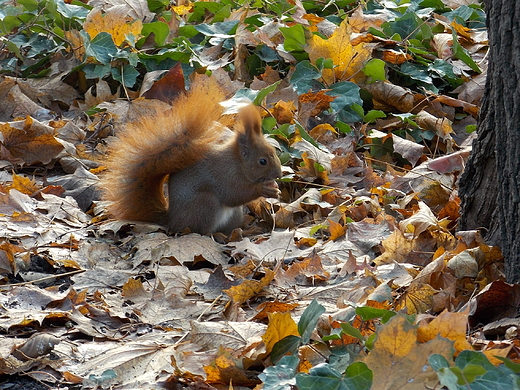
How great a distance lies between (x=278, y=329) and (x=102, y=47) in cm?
251

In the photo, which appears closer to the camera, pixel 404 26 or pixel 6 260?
pixel 6 260

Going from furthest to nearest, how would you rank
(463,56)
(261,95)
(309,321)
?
1. (463,56)
2. (261,95)
3. (309,321)

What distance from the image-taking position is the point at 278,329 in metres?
1.61

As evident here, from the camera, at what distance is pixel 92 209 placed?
3029 millimetres

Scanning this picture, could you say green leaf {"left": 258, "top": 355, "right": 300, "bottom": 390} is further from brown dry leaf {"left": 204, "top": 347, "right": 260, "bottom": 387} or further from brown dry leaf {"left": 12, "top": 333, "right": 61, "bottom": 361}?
brown dry leaf {"left": 12, "top": 333, "right": 61, "bottom": 361}

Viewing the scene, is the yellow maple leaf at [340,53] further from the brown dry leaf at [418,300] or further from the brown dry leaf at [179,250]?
the brown dry leaf at [418,300]

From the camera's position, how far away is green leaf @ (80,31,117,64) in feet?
12.1

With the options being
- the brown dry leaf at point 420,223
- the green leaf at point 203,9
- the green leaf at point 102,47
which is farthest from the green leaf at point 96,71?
the brown dry leaf at point 420,223

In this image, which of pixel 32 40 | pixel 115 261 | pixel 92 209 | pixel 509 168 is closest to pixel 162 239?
pixel 115 261

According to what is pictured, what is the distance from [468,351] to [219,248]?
4.96 ft

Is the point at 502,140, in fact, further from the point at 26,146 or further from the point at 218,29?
the point at 218,29

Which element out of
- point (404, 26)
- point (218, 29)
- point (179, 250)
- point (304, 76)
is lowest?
point (179, 250)

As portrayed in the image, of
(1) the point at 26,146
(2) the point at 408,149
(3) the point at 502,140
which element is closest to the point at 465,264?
(3) the point at 502,140

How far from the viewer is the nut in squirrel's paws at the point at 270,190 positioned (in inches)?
117
